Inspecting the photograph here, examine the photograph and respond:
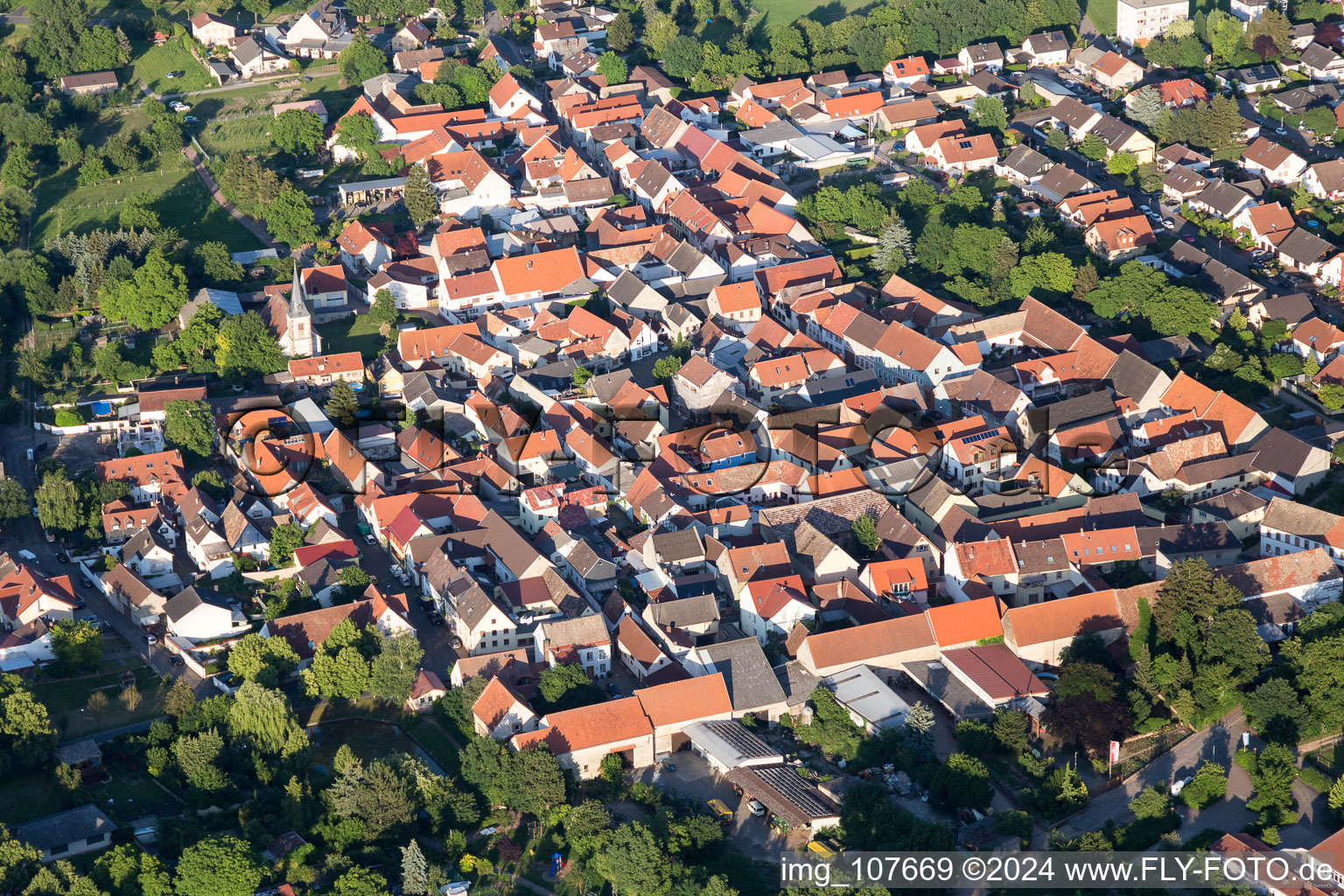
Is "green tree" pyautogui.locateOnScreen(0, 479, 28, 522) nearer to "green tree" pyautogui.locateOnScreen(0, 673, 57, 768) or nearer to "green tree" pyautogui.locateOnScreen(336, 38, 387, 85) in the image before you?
"green tree" pyautogui.locateOnScreen(0, 673, 57, 768)

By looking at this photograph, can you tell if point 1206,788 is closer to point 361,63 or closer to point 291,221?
point 291,221

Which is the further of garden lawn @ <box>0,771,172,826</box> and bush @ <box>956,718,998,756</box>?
bush @ <box>956,718,998,756</box>

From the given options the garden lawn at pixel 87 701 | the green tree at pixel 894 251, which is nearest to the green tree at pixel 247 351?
the garden lawn at pixel 87 701

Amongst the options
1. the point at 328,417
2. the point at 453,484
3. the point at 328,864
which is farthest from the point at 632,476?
the point at 328,864

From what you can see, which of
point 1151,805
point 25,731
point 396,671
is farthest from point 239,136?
point 1151,805

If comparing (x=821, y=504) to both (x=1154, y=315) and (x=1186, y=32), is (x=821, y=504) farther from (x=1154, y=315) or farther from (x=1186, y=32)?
(x=1186, y=32)

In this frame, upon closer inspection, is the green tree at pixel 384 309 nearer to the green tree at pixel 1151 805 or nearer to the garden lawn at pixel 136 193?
the garden lawn at pixel 136 193

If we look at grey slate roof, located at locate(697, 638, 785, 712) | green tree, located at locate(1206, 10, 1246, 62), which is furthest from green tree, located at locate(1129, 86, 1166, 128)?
grey slate roof, located at locate(697, 638, 785, 712)
